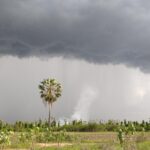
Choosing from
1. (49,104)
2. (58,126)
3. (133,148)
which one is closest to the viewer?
(133,148)

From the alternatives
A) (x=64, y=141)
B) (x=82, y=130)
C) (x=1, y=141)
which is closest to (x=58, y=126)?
(x=82, y=130)

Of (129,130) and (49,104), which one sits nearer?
(129,130)

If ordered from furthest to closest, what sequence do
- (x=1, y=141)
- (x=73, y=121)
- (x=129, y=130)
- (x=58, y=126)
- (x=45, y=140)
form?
(x=73, y=121) → (x=58, y=126) → (x=45, y=140) → (x=129, y=130) → (x=1, y=141)

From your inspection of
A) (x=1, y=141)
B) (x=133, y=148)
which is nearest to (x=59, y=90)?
(x=1, y=141)

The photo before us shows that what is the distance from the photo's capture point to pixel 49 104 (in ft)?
352

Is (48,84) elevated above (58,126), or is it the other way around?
(48,84)

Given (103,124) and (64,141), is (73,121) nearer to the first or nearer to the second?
(103,124)

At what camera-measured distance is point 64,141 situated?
77562 millimetres

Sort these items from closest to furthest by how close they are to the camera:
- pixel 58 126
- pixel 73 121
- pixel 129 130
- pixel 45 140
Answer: pixel 129 130
pixel 45 140
pixel 58 126
pixel 73 121

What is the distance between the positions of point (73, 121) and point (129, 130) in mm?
78854

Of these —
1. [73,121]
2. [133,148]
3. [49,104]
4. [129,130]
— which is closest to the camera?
[133,148]

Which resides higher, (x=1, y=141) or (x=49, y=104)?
(x=49, y=104)

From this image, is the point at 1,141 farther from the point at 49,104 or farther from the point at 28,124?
the point at 28,124

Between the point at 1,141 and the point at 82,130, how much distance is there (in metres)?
86.7
